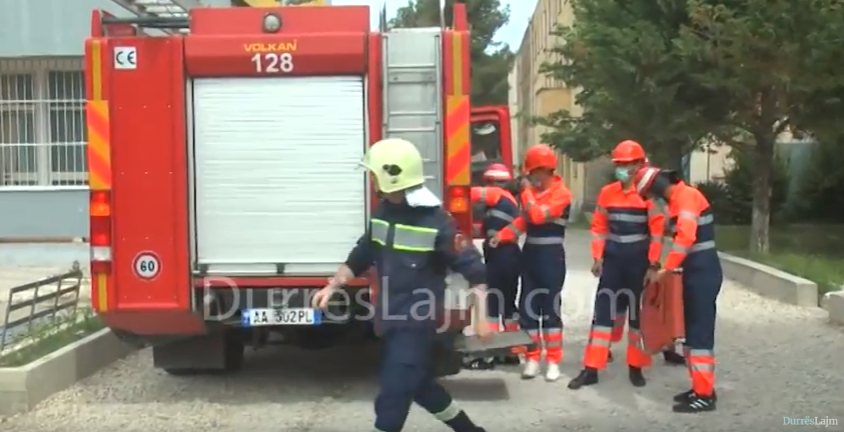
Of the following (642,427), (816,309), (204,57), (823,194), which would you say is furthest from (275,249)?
(823,194)

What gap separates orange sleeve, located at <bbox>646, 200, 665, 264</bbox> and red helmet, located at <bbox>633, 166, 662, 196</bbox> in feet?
0.66

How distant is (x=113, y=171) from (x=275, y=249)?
45.8 inches

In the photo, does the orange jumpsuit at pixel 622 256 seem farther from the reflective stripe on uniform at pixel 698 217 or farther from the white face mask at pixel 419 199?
the white face mask at pixel 419 199

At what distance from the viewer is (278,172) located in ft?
23.5

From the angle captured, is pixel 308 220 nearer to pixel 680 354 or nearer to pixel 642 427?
pixel 642 427

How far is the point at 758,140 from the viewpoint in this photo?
16.2 m

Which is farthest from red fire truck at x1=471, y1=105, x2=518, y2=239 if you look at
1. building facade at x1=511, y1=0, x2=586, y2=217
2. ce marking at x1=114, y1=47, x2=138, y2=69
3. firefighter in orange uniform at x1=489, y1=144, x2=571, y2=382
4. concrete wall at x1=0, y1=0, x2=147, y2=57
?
building facade at x1=511, y1=0, x2=586, y2=217

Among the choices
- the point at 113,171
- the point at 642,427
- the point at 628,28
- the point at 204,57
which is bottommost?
the point at 642,427

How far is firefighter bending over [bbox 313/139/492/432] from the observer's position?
5.44 metres

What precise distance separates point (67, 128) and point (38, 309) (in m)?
5.97

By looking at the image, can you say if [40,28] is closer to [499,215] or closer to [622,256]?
[499,215]

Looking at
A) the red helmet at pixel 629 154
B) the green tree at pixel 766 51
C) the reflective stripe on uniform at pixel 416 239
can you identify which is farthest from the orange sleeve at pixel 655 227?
the green tree at pixel 766 51

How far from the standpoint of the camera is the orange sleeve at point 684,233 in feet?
22.8

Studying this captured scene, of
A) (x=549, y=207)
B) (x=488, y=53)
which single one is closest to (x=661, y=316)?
(x=549, y=207)
